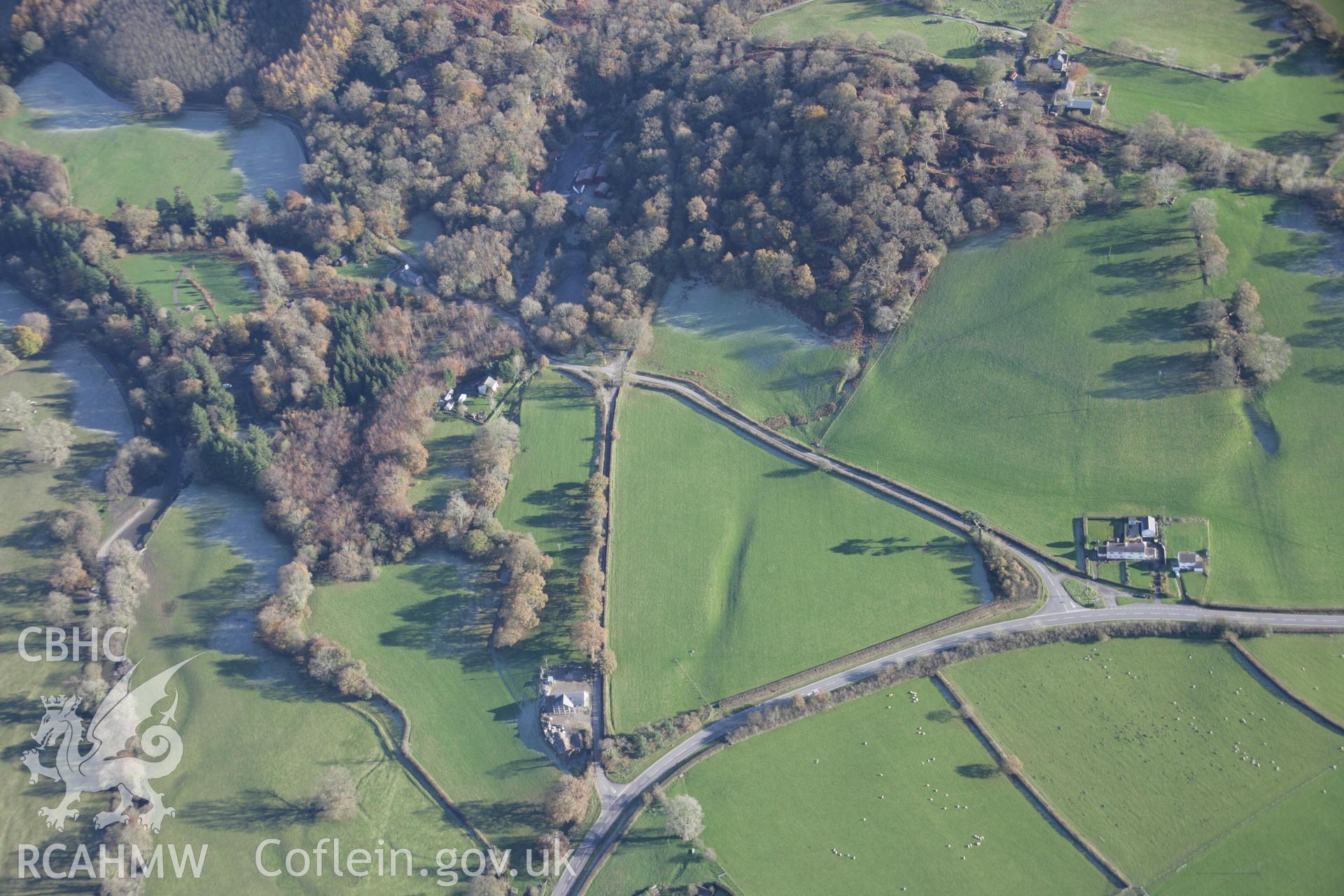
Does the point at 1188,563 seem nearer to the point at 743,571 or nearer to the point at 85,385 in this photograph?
the point at 743,571

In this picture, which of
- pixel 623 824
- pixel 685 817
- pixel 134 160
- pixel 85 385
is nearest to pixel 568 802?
pixel 623 824

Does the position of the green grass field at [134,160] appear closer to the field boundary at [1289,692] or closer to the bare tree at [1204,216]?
the bare tree at [1204,216]

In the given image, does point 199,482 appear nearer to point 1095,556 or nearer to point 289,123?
point 289,123

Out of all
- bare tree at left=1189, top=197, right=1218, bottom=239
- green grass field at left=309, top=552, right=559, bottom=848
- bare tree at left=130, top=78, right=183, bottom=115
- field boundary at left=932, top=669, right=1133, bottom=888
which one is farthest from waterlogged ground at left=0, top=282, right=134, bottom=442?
bare tree at left=1189, top=197, right=1218, bottom=239

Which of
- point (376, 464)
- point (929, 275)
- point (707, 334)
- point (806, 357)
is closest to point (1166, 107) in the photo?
point (929, 275)

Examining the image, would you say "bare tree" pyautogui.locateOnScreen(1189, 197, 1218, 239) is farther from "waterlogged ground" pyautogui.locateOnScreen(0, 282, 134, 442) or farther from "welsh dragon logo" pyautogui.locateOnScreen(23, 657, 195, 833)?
"waterlogged ground" pyautogui.locateOnScreen(0, 282, 134, 442)
